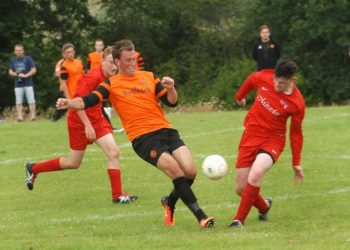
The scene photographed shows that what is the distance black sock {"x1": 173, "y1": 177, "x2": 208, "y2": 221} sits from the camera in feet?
28.6

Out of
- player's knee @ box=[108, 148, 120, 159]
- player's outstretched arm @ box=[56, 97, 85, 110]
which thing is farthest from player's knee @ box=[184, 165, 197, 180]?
player's knee @ box=[108, 148, 120, 159]

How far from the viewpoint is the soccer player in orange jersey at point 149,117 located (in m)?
8.87

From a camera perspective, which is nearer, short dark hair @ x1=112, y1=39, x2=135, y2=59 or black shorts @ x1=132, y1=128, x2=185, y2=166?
black shorts @ x1=132, y1=128, x2=185, y2=166

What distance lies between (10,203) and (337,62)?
26599 mm

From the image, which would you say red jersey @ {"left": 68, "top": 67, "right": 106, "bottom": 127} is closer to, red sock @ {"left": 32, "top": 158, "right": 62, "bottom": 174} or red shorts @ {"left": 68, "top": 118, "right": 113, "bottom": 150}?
red shorts @ {"left": 68, "top": 118, "right": 113, "bottom": 150}

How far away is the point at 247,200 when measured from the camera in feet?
28.7

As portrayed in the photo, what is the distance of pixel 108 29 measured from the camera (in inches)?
1506

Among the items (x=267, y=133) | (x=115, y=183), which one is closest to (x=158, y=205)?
(x=115, y=183)

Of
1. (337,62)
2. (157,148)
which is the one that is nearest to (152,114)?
(157,148)

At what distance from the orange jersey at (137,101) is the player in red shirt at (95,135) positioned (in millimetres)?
1364

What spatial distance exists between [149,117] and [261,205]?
147cm

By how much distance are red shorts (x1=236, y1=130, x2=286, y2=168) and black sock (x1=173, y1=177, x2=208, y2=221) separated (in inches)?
25.9

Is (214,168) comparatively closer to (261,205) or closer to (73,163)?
(261,205)

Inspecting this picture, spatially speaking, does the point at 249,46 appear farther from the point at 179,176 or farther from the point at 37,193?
the point at 179,176
